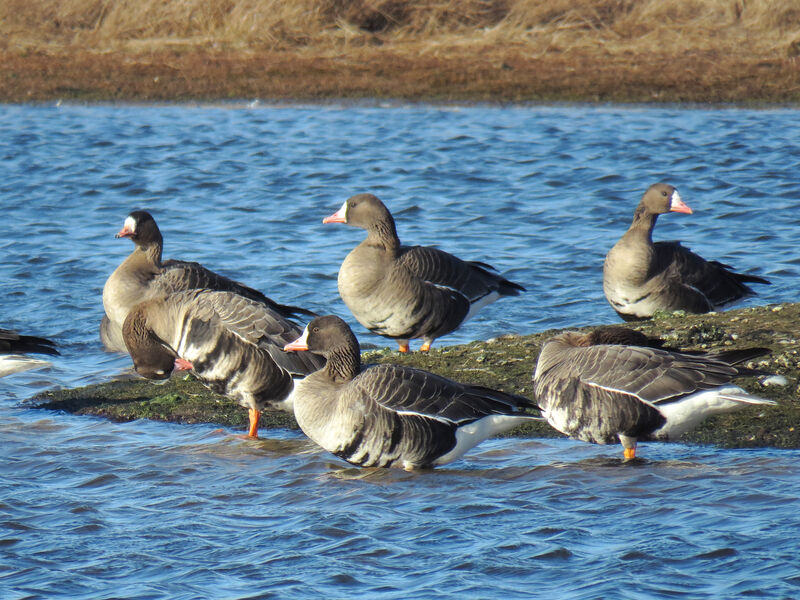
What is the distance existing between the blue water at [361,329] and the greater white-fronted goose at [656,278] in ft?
3.89

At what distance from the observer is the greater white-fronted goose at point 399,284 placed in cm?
1223

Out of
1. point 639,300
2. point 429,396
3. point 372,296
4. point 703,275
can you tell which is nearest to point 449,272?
point 372,296

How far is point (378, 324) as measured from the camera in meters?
12.4

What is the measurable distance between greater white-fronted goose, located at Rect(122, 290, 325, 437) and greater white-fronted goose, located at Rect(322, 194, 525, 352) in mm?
1884

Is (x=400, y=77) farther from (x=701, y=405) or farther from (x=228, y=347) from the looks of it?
(x=701, y=405)

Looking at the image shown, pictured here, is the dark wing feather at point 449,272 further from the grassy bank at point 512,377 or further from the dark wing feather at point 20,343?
the dark wing feather at point 20,343

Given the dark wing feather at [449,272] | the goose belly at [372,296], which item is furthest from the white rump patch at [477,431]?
the dark wing feather at [449,272]

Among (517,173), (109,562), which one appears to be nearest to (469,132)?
(517,173)

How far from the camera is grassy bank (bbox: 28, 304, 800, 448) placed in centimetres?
951

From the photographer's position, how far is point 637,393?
8492mm

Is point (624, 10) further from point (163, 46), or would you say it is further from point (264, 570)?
point (264, 570)

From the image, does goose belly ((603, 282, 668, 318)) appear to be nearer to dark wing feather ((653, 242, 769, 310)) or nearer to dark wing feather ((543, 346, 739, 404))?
dark wing feather ((653, 242, 769, 310))

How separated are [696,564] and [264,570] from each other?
2571 millimetres

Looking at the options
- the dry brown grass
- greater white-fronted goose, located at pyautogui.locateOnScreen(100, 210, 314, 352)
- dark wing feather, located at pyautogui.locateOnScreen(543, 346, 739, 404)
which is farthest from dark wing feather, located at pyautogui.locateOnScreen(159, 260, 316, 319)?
the dry brown grass
